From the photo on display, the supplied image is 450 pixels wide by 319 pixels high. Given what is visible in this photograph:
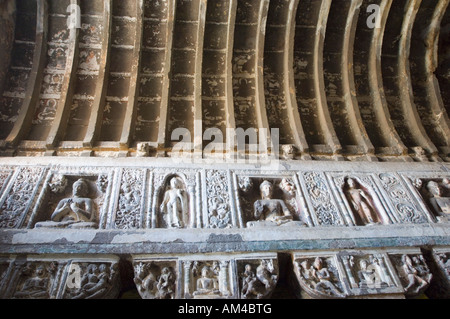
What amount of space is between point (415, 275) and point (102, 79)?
19.2 feet

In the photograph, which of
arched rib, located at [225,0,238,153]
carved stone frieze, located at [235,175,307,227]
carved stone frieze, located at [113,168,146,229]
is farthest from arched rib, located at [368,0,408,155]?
carved stone frieze, located at [113,168,146,229]

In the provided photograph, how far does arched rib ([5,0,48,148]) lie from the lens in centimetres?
587

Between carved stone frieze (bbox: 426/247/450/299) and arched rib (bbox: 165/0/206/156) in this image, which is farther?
arched rib (bbox: 165/0/206/156)

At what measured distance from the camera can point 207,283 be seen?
4250 mm

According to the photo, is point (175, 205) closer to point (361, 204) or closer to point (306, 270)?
point (306, 270)

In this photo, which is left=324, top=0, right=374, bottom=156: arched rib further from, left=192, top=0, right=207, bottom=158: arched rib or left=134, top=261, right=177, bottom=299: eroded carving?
left=134, top=261, right=177, bottom=299: eroded carving

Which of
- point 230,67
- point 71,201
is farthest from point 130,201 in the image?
point 230,67

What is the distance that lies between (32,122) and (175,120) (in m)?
2.50

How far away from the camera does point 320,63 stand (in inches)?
275

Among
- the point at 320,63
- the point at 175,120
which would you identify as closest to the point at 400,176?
the point at 320,63

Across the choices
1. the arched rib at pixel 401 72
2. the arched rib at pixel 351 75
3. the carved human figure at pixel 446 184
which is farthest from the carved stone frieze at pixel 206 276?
the arched rib at pixel 401 72

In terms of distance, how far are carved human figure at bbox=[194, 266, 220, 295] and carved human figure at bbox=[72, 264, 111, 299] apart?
1060 mm

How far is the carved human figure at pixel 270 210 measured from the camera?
5.25 m

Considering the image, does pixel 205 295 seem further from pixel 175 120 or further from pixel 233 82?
pixel 233 82
